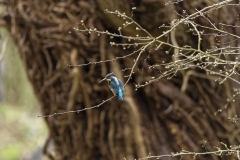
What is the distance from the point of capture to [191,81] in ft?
8.41

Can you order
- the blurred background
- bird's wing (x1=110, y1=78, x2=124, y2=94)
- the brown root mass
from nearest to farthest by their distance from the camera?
bird's wing (x1=110, y1=78, x2=124, y2=94) < the brown root mass < the blurred background

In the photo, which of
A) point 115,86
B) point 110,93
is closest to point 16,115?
point 110,93

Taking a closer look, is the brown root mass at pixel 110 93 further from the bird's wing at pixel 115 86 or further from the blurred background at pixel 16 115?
the blurred background at pixel 16 115

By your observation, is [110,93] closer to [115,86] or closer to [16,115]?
[115,86]

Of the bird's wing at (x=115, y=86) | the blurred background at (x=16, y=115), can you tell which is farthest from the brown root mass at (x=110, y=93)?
the blurred background at (x=16, y=115)

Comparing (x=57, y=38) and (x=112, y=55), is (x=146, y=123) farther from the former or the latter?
(x=57, y=38)

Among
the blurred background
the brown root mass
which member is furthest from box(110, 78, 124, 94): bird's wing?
the blurred background

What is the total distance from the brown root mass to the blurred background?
2.16m

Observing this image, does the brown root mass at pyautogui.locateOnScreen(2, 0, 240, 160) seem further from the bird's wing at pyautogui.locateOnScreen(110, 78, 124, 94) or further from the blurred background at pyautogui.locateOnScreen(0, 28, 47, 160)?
the blurred background at pyautogui.locateOnScreen(0, 28, 47, 160)

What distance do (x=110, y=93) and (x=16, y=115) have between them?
429 centimetres

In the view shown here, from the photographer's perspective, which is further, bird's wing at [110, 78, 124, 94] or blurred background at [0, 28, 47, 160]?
blurred background at [0, 28, 47, 160]

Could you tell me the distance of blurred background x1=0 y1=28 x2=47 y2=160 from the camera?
5461 millimetres

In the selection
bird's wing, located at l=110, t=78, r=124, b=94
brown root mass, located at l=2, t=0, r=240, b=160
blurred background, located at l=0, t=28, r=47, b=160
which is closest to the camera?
bird's wing, located at l=110, t=78, r=124, b=94

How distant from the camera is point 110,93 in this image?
2625 millimetres
